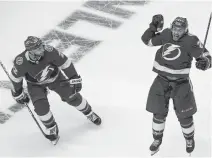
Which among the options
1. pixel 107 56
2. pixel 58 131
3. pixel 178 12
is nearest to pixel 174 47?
pixel 58 131

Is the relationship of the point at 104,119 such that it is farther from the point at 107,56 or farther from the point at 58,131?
the point at 107,56

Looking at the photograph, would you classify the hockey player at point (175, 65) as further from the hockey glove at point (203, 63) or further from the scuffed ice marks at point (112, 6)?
the scuffed ice marks at point (112, 6)

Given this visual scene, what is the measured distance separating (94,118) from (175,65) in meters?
1.50

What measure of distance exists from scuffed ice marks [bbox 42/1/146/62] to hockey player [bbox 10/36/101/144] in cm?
155

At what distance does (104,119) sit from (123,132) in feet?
1.15

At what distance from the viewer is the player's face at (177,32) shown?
551 centimetres

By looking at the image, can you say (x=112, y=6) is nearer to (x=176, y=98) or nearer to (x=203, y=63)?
(x=176, y=98)

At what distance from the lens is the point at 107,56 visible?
787 centimetres

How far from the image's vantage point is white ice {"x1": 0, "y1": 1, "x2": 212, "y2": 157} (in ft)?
21.3

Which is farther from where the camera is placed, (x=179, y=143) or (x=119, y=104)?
(x=119, y=104)

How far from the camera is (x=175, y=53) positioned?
18.3 feet

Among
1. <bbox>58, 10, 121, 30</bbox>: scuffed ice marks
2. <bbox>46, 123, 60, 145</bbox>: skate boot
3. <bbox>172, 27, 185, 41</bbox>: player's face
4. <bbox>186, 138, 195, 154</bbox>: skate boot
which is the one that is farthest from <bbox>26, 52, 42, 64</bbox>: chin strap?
<bbox>58, 10, 121, 30</bbox>: scuffed ice marks

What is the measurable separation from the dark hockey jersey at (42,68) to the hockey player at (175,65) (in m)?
0.99

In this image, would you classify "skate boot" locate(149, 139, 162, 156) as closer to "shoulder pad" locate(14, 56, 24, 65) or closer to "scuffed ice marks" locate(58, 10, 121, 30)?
"shoulder pad" locate(14, 56, 24, 65)
